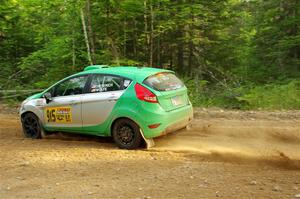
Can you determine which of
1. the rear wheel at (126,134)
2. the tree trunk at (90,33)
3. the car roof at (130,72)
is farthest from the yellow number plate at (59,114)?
the tree trunk at (90,33)

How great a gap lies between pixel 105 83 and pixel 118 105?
2.19 ft

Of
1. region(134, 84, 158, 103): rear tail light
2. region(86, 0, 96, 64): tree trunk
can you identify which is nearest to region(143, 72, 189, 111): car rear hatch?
region(134, 84, 158, 103): rear tail light

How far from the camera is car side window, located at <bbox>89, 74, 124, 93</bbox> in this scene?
8.71 m

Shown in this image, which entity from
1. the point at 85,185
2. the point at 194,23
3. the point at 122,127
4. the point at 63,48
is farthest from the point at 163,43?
the point at 85,185

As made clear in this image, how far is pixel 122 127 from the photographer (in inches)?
336

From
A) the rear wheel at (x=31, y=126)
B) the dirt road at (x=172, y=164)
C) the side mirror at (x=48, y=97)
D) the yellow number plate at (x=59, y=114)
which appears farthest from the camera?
the rear wheel at (x=31, y=126)

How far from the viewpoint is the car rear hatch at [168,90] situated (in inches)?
330

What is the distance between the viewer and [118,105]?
854 cm

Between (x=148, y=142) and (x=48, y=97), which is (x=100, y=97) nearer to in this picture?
(x=148, y=142)

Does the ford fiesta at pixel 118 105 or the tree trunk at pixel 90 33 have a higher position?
the tree trunk at pixel 90 33

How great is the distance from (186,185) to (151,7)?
10821 mm

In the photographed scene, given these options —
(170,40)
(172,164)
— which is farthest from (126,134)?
(170,40)

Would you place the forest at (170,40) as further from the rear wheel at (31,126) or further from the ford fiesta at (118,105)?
the rear wheel at (31,126)

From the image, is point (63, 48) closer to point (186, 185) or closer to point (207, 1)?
point (207, 1)
